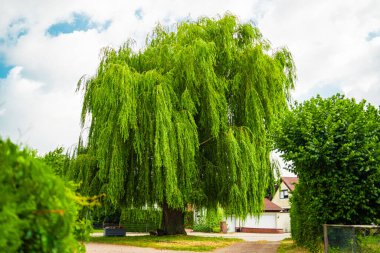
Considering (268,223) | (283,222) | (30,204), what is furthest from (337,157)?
(283,222)

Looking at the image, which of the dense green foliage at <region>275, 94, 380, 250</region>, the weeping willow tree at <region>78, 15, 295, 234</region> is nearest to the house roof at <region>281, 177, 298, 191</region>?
the weeping willow tree at <region>78, 15, 295, 234</region>

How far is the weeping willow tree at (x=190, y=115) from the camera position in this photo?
18562 mm

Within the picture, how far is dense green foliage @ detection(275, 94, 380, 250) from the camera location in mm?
11336

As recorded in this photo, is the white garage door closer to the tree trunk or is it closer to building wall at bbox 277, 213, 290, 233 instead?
building wall at bbox 277, 213, 290, 233

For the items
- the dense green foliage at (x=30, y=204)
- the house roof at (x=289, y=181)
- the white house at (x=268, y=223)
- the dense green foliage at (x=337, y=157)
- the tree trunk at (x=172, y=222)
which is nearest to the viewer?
the dense green foliage at (x=30, y=204)

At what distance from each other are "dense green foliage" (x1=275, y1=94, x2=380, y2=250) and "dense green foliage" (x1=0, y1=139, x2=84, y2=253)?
939 centimetres

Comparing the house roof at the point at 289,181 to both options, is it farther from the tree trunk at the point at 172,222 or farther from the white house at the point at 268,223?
the tree trunk at the point at 172,222

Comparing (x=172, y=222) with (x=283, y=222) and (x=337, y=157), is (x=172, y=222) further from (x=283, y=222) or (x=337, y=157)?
(x=283, y=222)

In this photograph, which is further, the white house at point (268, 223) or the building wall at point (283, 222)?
the building wall at point (283, 222)

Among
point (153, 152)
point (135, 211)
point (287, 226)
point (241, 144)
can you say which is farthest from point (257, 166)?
point (287, 226)

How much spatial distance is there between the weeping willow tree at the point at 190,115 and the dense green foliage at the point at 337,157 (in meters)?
6.53

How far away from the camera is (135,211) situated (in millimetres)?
21922

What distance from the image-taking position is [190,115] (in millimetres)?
19141

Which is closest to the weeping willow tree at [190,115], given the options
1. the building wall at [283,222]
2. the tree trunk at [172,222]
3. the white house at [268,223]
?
the tree trunk at [172,222]
